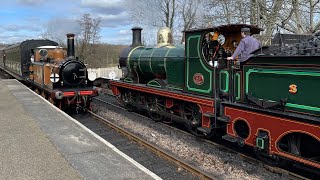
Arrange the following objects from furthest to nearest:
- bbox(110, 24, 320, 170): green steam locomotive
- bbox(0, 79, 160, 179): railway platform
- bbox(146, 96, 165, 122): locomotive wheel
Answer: bbox(146, 96, 165, 122): locomotive wheel, bbox(110, 24, 320, 170): green steam locomotive, bbox(0, 79, 160, 179): railway platform

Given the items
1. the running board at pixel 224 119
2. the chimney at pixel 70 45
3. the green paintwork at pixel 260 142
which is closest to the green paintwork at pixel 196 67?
the running board at pixel 224 119

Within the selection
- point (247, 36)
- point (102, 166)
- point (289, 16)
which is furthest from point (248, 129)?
point (289, 16)

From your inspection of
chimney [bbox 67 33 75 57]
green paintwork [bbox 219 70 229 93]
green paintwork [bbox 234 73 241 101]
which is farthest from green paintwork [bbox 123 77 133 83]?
green paintwork [bbox 234 73 241 101]

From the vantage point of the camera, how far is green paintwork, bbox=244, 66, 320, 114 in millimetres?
5172

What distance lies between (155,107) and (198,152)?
311 cm

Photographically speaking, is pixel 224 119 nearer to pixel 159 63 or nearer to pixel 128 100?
pixel 159 63

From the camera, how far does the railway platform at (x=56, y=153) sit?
491 centimetres

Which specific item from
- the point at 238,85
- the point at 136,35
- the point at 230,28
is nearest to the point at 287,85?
the point at 238,85

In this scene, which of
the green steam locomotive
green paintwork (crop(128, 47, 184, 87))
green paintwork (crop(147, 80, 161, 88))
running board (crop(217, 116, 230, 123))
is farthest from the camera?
green paintwork (crop(147, 80, 161, 88))

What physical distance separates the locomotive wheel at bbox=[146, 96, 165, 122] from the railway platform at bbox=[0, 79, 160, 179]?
2620mm

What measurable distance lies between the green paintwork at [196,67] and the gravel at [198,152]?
1245mm

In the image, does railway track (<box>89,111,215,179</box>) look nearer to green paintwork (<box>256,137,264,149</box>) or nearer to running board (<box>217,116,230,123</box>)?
green paintwork (<box>256,137,264,149</box>)

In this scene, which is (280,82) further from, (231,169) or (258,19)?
(258,19)

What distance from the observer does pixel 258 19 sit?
53.1 feet
